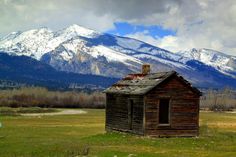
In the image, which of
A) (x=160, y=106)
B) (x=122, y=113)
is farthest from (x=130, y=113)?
(x=160, y=106)

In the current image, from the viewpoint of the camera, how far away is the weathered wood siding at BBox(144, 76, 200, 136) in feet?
136

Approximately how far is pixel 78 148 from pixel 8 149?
4289mm

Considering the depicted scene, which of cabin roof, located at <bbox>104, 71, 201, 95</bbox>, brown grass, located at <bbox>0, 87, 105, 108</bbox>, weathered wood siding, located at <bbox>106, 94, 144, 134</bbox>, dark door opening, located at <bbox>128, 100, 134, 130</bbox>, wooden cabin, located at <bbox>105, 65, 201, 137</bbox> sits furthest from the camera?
brown grass, located at <bbox>0, 87, 105, 108</bbox>

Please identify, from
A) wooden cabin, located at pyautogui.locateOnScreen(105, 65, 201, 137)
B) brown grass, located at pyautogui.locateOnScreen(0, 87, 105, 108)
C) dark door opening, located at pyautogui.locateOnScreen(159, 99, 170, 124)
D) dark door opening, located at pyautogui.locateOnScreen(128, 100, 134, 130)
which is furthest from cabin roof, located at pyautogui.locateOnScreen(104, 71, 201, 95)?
brown grass, located at pyautogui.locateOnScreen(0, 87, 105, 108)

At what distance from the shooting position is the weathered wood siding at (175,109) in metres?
41.3

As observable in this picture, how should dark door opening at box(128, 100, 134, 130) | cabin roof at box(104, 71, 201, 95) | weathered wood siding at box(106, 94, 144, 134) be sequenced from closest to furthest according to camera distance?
1. cabin roof at box(104, 71, 201, 95)
2. weathered wood siding at box(106, 94, 144, 134)
3. dark door opening at box(128, 100, 134, 130)

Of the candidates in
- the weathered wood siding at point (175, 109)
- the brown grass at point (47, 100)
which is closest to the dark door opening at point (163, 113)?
the weathered wood siding at point (175, 109)

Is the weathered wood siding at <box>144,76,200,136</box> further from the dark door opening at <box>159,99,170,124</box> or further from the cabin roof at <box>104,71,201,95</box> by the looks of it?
the dark door opening at <box>159,99,170,124</box>

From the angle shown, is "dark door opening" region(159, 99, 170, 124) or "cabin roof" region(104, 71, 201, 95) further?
"dark door opening" region(159, 99, 170, 124)

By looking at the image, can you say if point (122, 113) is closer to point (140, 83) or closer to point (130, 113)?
point (130, 113)

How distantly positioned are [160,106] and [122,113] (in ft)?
11.5

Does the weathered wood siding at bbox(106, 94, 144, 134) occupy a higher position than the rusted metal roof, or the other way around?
the rusted metal roof

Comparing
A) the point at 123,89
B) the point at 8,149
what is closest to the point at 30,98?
the point at 123,89

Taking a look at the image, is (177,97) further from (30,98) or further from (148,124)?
(30,98)
